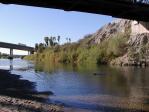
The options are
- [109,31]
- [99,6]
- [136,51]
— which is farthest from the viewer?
[109,31]

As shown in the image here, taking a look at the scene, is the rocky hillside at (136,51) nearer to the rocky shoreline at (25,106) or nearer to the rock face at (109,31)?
the rock face at (109,31)

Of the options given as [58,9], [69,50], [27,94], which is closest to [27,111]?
[27,94]

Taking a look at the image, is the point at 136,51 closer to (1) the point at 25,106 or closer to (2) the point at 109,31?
(2) the point at 109,31

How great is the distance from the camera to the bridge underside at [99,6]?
40281mm

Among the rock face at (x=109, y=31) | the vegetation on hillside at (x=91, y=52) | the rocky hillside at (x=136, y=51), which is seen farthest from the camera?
the rock face at (x=109, y=31)

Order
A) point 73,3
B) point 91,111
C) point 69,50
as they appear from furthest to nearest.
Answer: point 69,50
point 73,3
point 91,111

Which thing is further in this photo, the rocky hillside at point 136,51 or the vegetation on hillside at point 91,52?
the vegetation on hillside at point 91,52

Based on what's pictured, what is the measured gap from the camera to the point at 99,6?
41469 millimetres

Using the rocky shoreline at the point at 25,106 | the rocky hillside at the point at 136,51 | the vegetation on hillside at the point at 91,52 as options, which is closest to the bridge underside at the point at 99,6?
the rocky shoreline at the point at 25,106

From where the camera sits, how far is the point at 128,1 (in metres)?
41.9

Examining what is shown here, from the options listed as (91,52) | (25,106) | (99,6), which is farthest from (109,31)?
(25,106)

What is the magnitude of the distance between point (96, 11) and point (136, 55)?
83432 millimetres

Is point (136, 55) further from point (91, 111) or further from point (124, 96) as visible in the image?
point (91, 111)

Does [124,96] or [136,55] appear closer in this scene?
[124,96]
